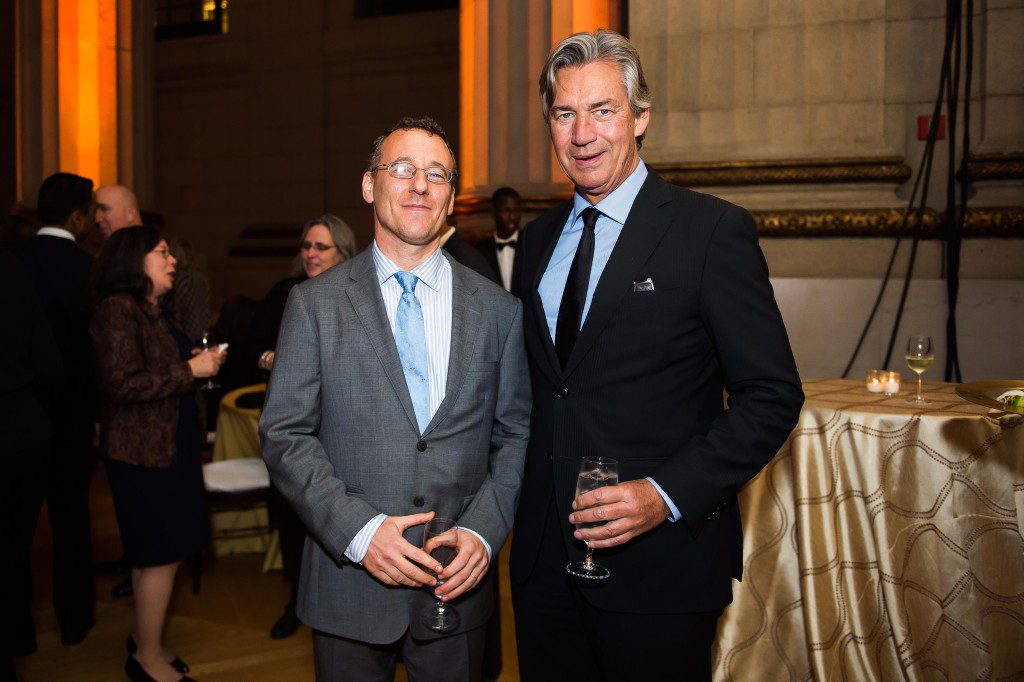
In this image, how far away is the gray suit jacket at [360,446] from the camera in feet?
5.41

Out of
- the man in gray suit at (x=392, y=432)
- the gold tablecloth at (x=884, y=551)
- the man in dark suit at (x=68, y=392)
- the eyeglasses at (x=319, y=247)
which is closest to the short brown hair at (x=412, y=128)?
the man in gray suit at (x=392, y=432)

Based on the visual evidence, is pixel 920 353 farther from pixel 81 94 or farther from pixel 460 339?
pixel 81 94

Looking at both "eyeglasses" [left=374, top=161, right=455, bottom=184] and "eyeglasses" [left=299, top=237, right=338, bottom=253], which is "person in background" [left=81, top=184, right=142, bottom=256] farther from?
"eyeglasses" [left=374, top=161, right=455, bottom=184]

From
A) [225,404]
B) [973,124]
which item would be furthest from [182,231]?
[973,124]

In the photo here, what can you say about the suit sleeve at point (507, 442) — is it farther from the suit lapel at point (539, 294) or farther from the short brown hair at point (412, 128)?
the short brown hair at point (412, 128)

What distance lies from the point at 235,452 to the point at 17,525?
5.74ft

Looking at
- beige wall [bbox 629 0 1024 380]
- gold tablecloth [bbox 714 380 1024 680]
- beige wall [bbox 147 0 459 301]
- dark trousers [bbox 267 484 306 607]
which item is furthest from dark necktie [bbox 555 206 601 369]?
beige wall [bbox 147 0 459 301]

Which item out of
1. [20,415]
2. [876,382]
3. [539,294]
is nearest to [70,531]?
[20,415]

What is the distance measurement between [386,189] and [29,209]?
718cm

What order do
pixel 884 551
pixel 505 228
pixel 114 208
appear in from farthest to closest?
pixel 505 228, pixel 114 208, pixel 884 551

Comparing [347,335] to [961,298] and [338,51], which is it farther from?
[338,51]

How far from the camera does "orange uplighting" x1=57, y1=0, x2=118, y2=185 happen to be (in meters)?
7.87

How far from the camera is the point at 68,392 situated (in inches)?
144

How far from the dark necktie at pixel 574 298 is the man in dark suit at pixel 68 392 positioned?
8.64 ft
